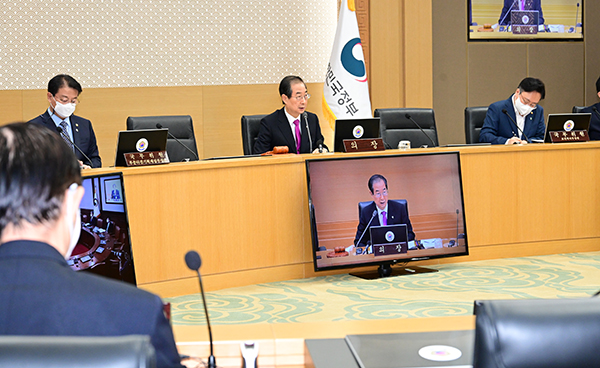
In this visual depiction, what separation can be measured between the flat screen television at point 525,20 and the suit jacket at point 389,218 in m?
3.68

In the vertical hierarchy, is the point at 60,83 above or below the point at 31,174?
above

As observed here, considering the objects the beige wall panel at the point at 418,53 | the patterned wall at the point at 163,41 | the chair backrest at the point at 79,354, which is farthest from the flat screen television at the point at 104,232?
the beige wall panel at the point at 418,53

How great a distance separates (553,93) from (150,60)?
4486 millimetres

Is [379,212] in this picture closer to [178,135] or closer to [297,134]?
[297,134]

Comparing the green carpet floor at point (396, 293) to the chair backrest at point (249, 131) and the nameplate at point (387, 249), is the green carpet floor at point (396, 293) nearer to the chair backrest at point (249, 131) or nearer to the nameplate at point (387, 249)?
the nameplate at point (387, 249)

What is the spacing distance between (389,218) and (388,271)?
378mm

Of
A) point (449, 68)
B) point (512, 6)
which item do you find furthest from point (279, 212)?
point (512, 6)

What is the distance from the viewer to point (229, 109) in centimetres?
595

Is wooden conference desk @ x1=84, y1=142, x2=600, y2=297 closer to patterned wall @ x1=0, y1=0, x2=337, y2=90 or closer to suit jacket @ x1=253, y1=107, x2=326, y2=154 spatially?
suit jacket @ x1=253, y1=107, x2=326, y2=154

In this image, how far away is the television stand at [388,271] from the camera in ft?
12.8

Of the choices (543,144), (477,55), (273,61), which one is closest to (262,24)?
(273,61)

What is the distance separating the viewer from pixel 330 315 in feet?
10.2

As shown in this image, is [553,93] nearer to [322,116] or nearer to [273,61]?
[322,116]

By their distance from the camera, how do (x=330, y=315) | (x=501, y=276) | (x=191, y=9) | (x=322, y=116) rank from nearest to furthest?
1. (x=330, y=315)
2. (x=501, y=276)
3. (x=191, y=9)
4. (x=322, y=116)
